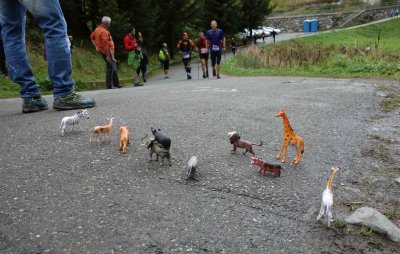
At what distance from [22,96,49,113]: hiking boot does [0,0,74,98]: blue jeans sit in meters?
0.07

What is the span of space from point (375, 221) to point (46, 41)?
4096 mm

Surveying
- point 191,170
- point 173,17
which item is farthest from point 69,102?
point 173,17

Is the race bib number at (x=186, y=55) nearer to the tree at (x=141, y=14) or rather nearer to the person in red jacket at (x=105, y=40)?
the person in red jacket at (x=105, y=40)

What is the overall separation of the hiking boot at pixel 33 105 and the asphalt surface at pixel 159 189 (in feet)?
0.62

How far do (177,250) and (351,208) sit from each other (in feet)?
4.51

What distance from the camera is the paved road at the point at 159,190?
7.36 ft

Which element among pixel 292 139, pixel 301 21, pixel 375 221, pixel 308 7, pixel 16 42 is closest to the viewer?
pixel 375 221

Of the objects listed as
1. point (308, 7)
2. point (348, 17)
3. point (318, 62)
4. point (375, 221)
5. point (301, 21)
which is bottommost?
point (375, 221)

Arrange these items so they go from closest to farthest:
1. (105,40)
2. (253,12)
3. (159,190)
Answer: (159,190) → (105,40) → (253,12)

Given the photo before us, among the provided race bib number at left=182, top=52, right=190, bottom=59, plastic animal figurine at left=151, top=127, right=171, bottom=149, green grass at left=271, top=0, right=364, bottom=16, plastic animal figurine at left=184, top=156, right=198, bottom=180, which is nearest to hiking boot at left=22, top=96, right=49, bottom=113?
plastic animal figurine at left=151, top=127, right=171, bottom=149

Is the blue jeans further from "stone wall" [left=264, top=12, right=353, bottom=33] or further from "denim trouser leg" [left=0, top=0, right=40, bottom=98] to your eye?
"stone wall" [left=264, top=12, right=353, bottom=33]

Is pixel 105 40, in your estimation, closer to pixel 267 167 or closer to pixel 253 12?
pixel 267 167

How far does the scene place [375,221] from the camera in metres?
2.47

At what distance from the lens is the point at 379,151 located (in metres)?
4.12
